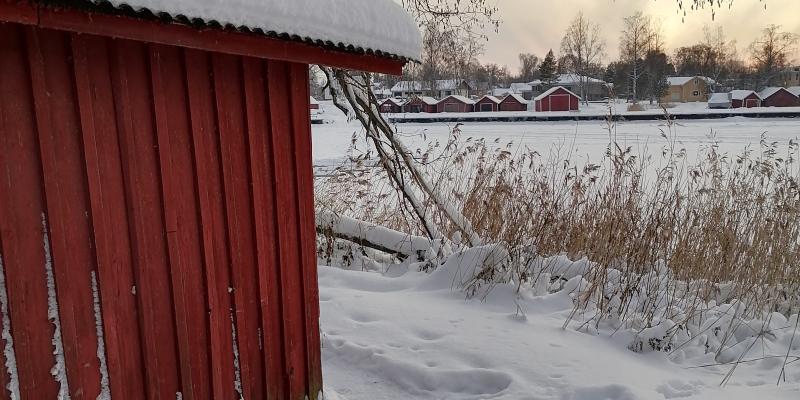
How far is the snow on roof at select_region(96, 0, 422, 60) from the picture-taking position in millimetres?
1657

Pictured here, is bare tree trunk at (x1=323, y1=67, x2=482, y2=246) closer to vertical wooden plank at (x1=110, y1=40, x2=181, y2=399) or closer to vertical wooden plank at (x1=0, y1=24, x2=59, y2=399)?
vertical wooden plank at (x1=110, y1=40, x2=181, y2=399)

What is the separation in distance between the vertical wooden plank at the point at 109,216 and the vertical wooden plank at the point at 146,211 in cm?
3

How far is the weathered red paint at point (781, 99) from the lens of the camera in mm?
51847

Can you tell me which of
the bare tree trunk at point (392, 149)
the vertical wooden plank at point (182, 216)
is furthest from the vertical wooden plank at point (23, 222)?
the bare tree trunk at point (392, 149)

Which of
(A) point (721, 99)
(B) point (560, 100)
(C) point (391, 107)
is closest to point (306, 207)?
(C) point (391, 107)

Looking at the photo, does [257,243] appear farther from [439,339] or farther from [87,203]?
[439,339]

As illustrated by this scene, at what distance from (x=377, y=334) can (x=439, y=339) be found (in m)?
0.46

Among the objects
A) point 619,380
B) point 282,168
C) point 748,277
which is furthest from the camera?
point 748,277

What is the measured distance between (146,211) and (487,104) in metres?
57.3

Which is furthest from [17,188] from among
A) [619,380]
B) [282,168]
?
[619,380]

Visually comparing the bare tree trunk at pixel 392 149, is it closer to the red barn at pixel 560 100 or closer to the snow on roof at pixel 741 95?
the red barn at pixel 560 100

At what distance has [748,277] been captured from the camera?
195 inches

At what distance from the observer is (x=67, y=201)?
1.79 meters

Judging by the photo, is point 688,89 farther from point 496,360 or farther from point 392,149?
point 496,360
